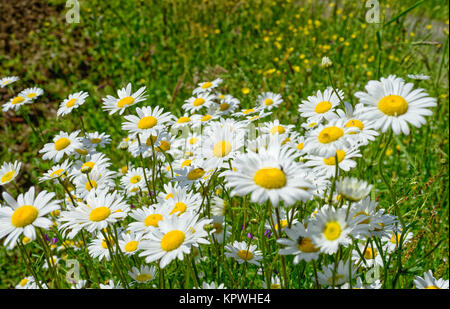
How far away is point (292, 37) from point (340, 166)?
408cm

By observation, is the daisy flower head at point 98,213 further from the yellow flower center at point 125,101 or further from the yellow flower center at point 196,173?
the yellow flower center at point 125,101

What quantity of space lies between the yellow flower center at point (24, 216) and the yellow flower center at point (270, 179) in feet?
2.69

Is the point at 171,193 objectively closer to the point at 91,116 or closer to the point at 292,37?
the point at 91,116

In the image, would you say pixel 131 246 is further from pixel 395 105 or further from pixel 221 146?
pixel 395 105

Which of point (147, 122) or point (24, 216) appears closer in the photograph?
point (24, 216)

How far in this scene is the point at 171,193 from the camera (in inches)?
57.2

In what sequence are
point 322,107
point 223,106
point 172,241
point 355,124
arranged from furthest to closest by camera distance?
point 223,106 < point 322,107 < point 355,124 < point 172,241

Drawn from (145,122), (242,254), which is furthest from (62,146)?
(242,254)

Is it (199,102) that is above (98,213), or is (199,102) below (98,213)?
above

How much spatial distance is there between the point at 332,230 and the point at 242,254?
1.88 feet

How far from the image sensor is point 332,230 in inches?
38.4

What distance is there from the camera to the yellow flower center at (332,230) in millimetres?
963

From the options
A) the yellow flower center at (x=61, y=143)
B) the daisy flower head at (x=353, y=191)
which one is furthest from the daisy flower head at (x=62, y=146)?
the daisy flower head at (x=353, y=191)

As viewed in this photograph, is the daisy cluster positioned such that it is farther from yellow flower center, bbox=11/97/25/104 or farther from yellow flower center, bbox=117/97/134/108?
yellow flower center, bbox=11/97/25/104
